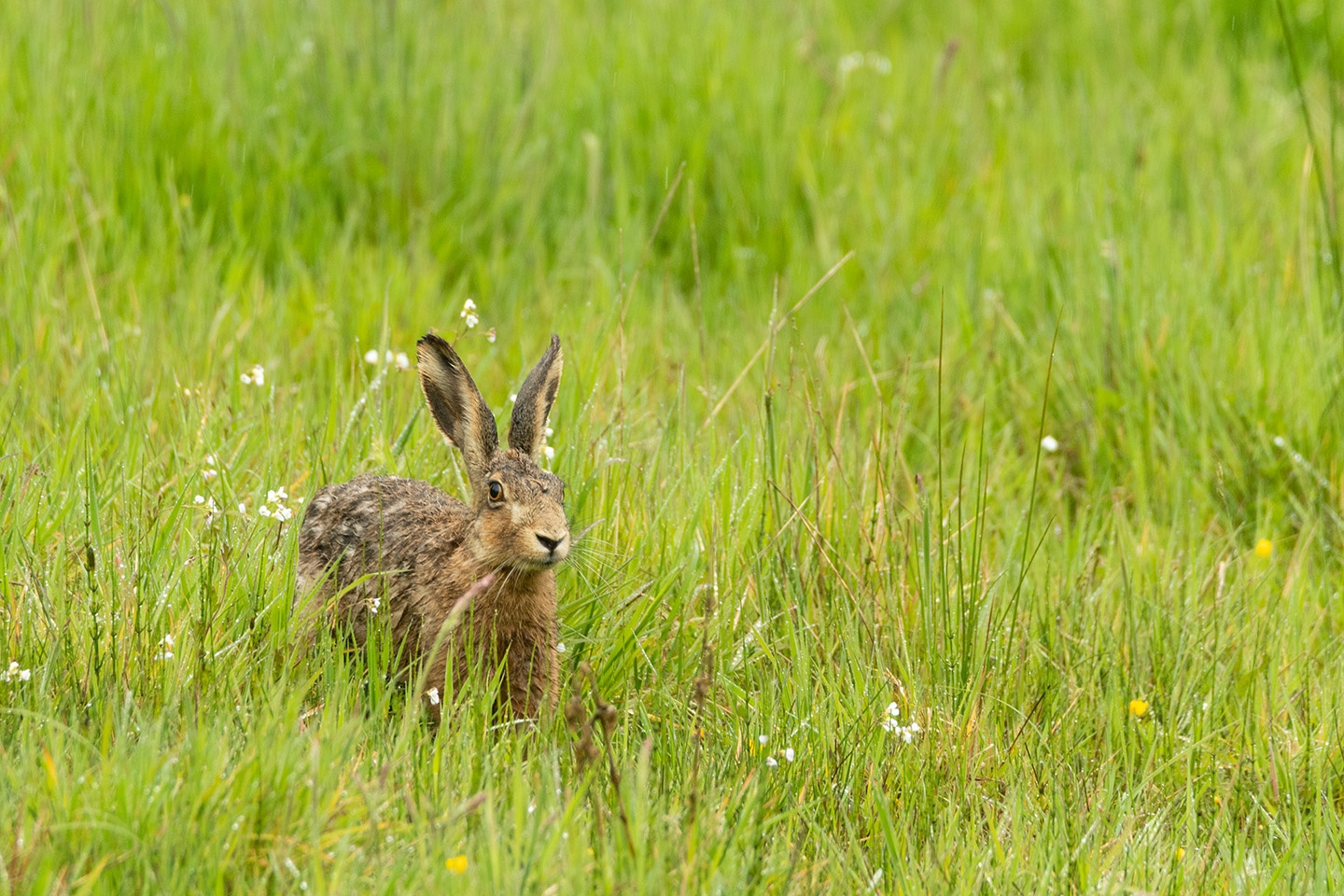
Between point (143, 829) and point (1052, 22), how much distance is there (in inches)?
267

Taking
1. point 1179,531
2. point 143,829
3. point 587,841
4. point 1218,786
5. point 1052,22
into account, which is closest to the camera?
point 143,829

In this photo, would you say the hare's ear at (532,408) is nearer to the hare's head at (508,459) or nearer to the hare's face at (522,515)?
the hare's head at (508,459)

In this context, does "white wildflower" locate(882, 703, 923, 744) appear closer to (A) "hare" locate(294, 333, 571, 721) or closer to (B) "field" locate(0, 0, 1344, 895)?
(B) "field" locate(0, 0, 1344, 895)

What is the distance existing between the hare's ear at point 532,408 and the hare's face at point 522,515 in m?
0.11

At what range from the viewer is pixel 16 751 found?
10.8 feet

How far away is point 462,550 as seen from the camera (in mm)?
4117

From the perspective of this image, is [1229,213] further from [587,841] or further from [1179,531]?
[587,841]

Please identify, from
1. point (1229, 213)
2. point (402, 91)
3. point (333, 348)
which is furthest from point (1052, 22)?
point (333, 348)

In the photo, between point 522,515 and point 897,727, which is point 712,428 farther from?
point 897,727

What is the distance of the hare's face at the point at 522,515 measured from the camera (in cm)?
385

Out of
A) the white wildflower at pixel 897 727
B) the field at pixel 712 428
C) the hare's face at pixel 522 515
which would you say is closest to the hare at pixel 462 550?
the hare's face at pixel 522 515

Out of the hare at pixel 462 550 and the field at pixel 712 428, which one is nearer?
the field at pixel 712 428

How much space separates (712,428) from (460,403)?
3.39ft

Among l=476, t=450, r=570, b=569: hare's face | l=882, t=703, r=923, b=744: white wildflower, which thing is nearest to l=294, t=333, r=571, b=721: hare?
l=476, t=450, r=570, b=569: hare's face
